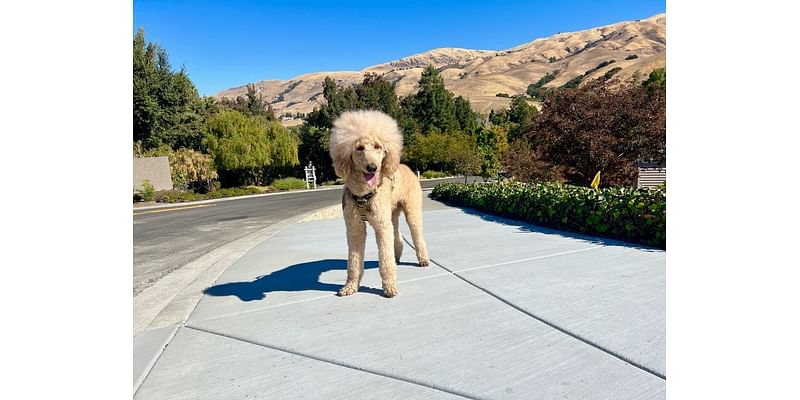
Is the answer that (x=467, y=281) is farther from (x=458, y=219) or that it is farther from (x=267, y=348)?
(x=458, y=219)

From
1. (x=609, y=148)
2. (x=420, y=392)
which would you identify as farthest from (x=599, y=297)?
(x=609, y=148)

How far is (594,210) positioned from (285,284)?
465cm

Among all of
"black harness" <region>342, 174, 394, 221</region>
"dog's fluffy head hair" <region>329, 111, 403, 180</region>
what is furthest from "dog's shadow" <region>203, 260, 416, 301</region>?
"dog's fluffy head hair" <region>329, 111, 403, 180</region>

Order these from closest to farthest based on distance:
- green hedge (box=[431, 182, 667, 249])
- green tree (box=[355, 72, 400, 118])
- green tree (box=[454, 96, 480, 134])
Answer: green hedge (box=[431, 182, 667, 249])
green tree (box=[355, 72, 400, 118])
green tree (box=[454, 96, 480, 134])

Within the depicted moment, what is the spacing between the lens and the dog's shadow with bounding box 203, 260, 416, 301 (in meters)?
4.05

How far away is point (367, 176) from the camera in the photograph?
3.40 metres

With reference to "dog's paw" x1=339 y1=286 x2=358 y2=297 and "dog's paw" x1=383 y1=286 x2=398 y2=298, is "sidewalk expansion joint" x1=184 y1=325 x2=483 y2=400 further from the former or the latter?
"dog's paw" x1=383 y1=286 x2=398 y2=298

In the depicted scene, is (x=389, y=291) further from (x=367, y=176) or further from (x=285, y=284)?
(x=285, y=284)

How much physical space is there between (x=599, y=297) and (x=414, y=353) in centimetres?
174

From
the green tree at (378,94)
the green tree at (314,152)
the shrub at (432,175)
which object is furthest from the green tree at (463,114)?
the green tree at (314,152)

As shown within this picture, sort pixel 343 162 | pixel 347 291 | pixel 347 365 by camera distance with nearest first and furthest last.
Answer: pixel 347 365 < pixel 343 162 < pixel 347 291

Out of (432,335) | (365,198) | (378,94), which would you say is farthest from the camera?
(378,94)

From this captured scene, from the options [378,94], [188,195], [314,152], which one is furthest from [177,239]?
[378,94]

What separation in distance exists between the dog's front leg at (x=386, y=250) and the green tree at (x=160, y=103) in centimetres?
2933
